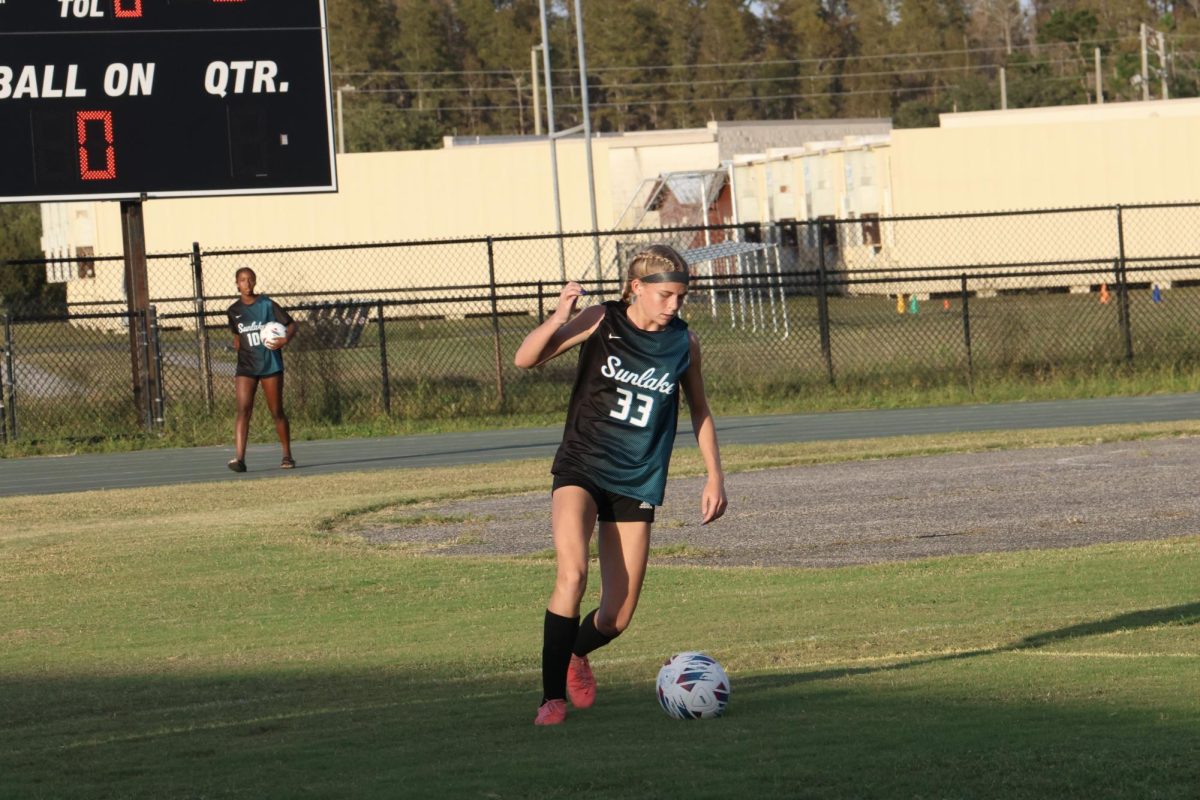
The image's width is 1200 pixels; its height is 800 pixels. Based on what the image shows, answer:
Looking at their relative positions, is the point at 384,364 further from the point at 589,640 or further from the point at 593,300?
the point at 593,300

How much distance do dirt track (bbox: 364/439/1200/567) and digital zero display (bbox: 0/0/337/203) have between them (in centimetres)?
681

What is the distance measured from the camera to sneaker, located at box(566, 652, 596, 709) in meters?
7.28

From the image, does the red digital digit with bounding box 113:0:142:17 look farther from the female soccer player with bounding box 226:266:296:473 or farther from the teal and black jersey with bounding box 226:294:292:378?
the teal and black jersey with bounding box 226:294:292:378

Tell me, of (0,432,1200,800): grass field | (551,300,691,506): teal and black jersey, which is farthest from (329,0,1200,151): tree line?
(551,300,691,506): teal and black jersey

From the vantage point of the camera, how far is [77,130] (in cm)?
2147

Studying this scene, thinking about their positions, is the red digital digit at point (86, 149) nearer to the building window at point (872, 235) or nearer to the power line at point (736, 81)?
the building window at point (872, 235)

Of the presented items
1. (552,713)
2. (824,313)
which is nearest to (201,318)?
(824,313)

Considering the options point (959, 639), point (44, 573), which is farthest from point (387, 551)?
point (959, 639)

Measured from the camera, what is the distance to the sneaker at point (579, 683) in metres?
7.28

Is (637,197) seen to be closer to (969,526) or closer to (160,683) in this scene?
(969,526)

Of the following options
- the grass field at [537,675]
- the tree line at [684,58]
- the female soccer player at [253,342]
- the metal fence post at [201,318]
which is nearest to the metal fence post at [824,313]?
the metal fence post at [201,318]

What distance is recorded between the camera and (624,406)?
23.6 feet

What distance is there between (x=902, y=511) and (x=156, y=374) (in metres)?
12.0

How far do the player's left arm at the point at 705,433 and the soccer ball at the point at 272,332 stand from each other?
1152 cm
